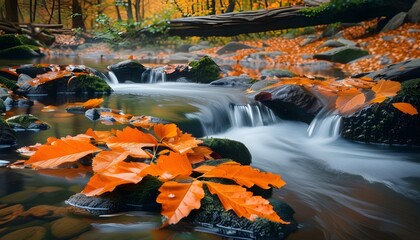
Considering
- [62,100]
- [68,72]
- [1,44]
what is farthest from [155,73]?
[1,44]

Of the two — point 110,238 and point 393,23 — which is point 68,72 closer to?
point 110,238

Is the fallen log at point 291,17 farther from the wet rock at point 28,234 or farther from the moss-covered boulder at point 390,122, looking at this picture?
the wet rock at point 28,234

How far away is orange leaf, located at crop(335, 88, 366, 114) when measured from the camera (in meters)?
3.08

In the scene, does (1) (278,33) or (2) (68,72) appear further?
(1) (278,33)

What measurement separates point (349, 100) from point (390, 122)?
432 millimetres

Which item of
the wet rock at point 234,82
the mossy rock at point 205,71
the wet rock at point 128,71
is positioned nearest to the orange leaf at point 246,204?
the wet rock at point 234,82

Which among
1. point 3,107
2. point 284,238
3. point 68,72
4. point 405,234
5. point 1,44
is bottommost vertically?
point 405,234

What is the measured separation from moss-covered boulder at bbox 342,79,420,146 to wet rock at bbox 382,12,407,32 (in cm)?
736

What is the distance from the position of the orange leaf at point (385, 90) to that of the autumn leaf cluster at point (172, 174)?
Answer: 6.09 feet

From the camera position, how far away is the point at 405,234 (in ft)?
4.79

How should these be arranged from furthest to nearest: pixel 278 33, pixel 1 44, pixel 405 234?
pixel 278 33, pixel 1 44, pixel 405 234

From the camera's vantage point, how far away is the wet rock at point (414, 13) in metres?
9.19

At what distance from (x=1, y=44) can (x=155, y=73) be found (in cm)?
413

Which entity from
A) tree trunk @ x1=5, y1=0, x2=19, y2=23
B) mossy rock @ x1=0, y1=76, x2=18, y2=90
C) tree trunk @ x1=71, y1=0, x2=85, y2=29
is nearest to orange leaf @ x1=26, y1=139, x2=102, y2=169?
mossy rock @ x1=0, y1=76, x2=18, y2=90
